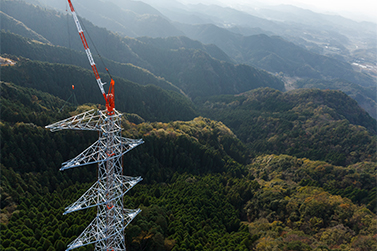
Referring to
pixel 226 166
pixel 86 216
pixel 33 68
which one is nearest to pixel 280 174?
pixel 226 166

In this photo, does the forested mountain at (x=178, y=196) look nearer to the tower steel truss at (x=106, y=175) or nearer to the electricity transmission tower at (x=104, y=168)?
the tower steel truss at (x=106, y=175)

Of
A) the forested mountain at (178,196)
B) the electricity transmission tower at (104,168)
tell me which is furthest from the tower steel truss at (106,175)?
the forested mountain at (178,196)

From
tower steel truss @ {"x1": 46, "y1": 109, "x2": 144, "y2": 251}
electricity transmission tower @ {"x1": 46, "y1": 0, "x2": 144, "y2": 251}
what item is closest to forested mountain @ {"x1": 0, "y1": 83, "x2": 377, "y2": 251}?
tower steel truss @ {"x1": 46, "y1": 109, "x2": 144, "y2": 251}

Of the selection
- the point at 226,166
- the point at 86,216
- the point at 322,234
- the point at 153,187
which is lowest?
the point at 226,166

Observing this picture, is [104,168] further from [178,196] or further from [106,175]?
[178,196]

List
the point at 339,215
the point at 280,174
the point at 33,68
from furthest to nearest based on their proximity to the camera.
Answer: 1. the point at 33,68
2. the point at 280,174
3. the point at 339,215

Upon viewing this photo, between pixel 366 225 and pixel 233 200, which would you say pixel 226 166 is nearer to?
pixel 233 200

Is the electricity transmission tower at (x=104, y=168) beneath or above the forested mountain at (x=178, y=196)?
above

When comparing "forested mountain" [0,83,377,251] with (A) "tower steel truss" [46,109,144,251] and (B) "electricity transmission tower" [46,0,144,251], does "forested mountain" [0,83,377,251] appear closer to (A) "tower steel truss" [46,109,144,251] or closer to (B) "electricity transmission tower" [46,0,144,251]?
(A) "tower steel truss" [46,109,144,251]

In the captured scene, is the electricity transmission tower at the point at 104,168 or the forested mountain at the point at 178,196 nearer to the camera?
the electricity transmission tower at the point at 104,168
